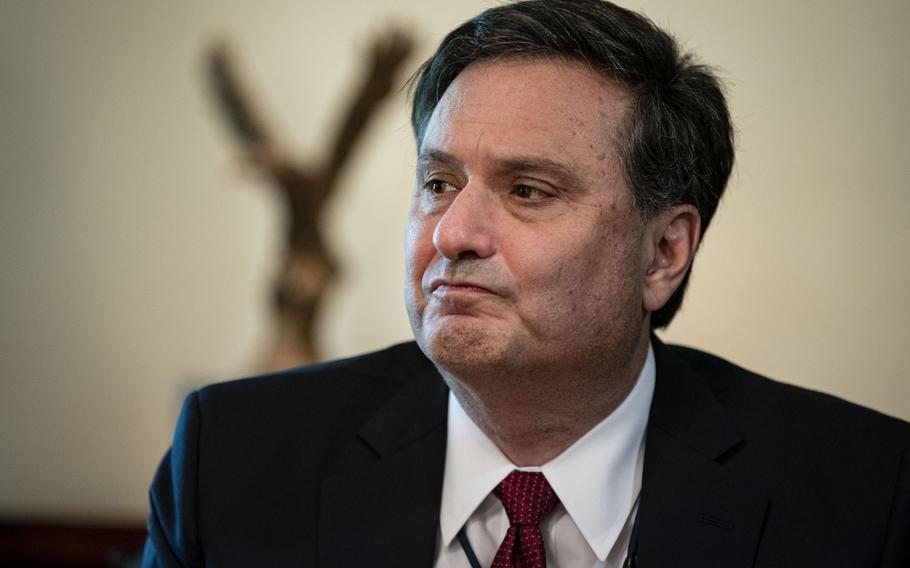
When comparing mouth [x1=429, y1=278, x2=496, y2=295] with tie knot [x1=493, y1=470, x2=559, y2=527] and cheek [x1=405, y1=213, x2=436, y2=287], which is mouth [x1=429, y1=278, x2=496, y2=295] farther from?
tie knot [x1=493, y1=470, x2=559, y2=527]

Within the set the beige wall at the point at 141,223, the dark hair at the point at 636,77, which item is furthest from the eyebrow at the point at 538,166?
the beige wall at the point at 141,223

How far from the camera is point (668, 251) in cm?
179

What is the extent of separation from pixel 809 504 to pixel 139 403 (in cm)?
299

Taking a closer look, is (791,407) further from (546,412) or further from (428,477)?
(428,477)

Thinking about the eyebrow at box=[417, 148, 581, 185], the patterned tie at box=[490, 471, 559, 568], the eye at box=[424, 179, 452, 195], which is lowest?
the patterned tie at box=[490, 471, 559, 568]

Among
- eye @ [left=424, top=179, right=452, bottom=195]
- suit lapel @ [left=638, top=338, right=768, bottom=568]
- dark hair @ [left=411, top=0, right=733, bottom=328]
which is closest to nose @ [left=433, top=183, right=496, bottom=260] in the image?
eye @ [left=424, top=179, right=452, bottom=195]

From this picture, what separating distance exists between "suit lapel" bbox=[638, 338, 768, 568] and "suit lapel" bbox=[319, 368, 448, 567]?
35 centimetres

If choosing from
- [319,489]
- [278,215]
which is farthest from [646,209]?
[278,215]

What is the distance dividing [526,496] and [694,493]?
10.7 inches

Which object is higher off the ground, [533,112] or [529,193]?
[533,112]

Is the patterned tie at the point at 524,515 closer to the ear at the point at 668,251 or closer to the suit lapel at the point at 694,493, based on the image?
the suit lapel at the point at 694,493

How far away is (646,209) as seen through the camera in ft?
Result: 5.52

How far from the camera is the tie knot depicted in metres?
1.62

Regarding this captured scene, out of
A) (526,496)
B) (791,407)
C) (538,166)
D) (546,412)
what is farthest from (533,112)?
(791,407)
